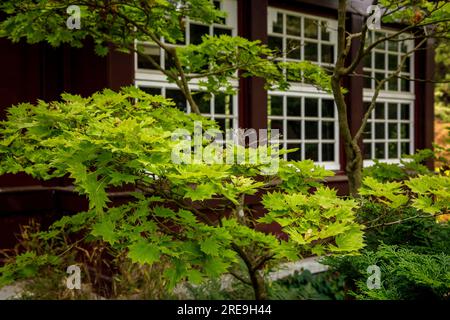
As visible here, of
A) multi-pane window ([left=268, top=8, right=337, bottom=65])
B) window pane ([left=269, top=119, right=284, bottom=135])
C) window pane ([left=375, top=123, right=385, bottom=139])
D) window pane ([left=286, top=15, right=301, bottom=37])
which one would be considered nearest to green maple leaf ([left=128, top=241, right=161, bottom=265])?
multi-pane window ([left=268, top=8, right=337, bottom=65])

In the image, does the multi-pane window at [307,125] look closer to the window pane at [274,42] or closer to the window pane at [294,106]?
the window pane at [294,106]

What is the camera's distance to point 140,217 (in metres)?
2.88

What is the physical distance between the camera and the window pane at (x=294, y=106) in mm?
8414

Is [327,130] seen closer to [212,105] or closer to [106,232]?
[212,105]

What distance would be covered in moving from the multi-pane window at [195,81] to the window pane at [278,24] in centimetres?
85

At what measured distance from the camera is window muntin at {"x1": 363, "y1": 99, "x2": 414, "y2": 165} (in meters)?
9.91

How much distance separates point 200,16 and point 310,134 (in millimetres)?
4660

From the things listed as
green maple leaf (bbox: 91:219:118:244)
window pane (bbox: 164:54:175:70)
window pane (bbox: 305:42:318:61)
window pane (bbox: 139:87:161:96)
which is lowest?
green maple leaf (bbox: 91:219:118:244)

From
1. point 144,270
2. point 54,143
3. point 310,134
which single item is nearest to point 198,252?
point 54,143

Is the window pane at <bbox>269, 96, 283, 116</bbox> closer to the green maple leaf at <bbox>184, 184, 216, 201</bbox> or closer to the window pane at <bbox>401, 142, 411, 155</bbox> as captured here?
the window pane at <bbox>401, 142, 411, 155</bbox>

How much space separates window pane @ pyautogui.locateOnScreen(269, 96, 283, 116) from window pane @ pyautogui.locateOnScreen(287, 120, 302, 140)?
29 centimetres

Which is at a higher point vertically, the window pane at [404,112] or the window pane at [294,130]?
the window pane at [404,112]

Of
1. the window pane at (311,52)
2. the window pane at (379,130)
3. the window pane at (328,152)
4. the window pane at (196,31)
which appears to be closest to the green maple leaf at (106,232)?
the window pane at (196,31)
